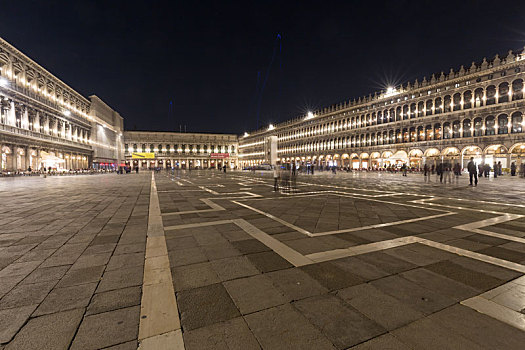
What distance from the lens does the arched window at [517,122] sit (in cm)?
3372

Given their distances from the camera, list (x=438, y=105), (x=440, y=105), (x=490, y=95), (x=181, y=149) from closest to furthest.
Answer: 1. (x=490, y=95)
2. (x=440, y=105)
3. (x=438, y=105)
4. (x=181, y=149)

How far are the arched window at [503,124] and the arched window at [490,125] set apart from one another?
644 millimetres

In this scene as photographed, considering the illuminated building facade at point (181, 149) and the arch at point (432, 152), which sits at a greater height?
the illuminated building facade at point (181, 149)

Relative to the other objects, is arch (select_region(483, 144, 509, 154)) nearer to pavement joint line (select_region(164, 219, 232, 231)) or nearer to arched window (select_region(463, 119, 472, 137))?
arched window (select_region(463, 119, 472, 137))

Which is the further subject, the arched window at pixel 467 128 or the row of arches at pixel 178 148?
the row of arches at pixel 178 148

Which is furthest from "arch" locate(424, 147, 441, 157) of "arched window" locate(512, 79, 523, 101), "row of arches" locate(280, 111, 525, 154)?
"arched window" locate(512, 79, 523, 101)

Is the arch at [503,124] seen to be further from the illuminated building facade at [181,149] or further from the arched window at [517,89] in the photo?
the illuminated building facade at [181,149]

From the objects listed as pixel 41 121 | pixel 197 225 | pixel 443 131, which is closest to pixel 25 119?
pixel 41 121

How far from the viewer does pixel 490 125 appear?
37.1 meters

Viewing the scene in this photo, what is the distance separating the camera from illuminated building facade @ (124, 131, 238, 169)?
3447 inches

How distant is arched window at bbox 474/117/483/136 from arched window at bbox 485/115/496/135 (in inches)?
23.2

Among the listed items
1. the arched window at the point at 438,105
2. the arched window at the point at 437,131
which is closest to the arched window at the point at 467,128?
the arched window at the point at 437,131

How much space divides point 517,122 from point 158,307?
49.7m

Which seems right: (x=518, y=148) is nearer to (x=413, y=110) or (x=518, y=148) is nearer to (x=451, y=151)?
(x=451, y=151)
